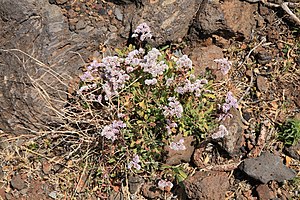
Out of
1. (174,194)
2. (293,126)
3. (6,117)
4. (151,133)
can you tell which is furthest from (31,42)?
(293,126)

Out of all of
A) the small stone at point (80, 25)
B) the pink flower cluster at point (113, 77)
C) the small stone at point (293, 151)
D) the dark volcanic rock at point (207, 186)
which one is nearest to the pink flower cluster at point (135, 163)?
the dark volcanic rock at point (207, 186)

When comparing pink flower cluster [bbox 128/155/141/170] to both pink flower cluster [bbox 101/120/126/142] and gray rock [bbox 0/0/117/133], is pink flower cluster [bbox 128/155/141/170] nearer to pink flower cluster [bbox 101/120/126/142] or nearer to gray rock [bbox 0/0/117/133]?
pink flower cluster [bbox 101/120/126/142]

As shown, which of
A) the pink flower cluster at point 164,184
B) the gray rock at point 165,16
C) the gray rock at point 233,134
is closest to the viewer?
the pink flower cluster at point 164,184

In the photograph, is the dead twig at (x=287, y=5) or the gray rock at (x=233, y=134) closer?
the gray rock at (x=233, y=134)

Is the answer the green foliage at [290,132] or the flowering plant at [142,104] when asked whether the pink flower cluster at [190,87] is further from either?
the green foliage at [290,132]

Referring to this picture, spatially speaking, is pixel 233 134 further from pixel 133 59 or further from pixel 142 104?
pixel 133 59

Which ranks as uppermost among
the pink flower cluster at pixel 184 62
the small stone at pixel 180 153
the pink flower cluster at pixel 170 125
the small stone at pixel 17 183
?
the pink flower cluster at pixel 184 62

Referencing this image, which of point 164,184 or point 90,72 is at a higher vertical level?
point 90,72

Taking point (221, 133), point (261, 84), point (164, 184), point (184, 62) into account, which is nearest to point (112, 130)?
point (164, 184)
